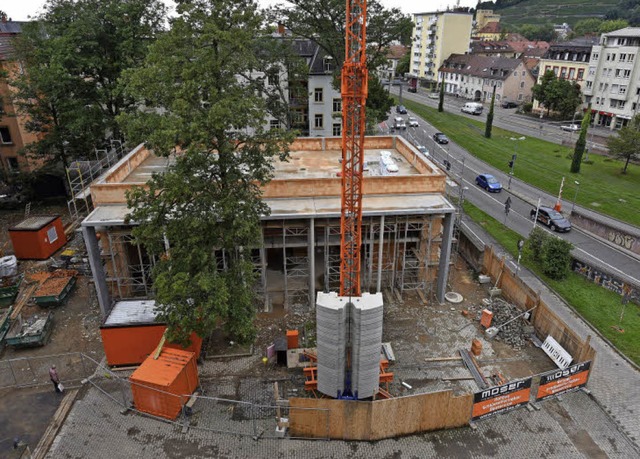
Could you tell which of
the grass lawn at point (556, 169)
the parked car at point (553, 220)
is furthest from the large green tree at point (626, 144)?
the parked car at point (553, 220)

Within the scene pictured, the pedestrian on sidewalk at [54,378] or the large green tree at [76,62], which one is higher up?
the large green tree at [76,62]

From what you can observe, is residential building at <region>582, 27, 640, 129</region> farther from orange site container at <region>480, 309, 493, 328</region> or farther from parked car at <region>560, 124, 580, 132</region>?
orange site container at <region>480, 309, 493, 328</region>

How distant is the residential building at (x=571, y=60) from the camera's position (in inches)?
2854

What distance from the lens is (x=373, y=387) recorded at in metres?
18.4

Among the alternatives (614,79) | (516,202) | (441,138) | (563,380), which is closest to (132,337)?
(563,380)

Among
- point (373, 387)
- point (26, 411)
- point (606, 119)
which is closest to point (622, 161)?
point (606, 119)

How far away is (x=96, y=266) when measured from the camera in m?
22.5

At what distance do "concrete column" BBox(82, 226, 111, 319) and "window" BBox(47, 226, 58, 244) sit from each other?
10.2 metres

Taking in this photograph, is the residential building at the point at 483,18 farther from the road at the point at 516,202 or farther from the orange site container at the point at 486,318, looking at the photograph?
the orange site container at the point at 486,318

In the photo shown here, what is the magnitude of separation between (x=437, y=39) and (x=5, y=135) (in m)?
92.7

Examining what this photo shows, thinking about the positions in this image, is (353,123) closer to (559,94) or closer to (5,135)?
(5,135)

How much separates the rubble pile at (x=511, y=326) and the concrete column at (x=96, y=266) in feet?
63.3

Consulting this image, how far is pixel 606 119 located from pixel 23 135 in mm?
77908

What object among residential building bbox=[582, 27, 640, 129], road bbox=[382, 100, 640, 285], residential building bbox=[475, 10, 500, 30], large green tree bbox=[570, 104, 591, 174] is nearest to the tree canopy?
residential building bbox=[582, 27, 640, 129]
